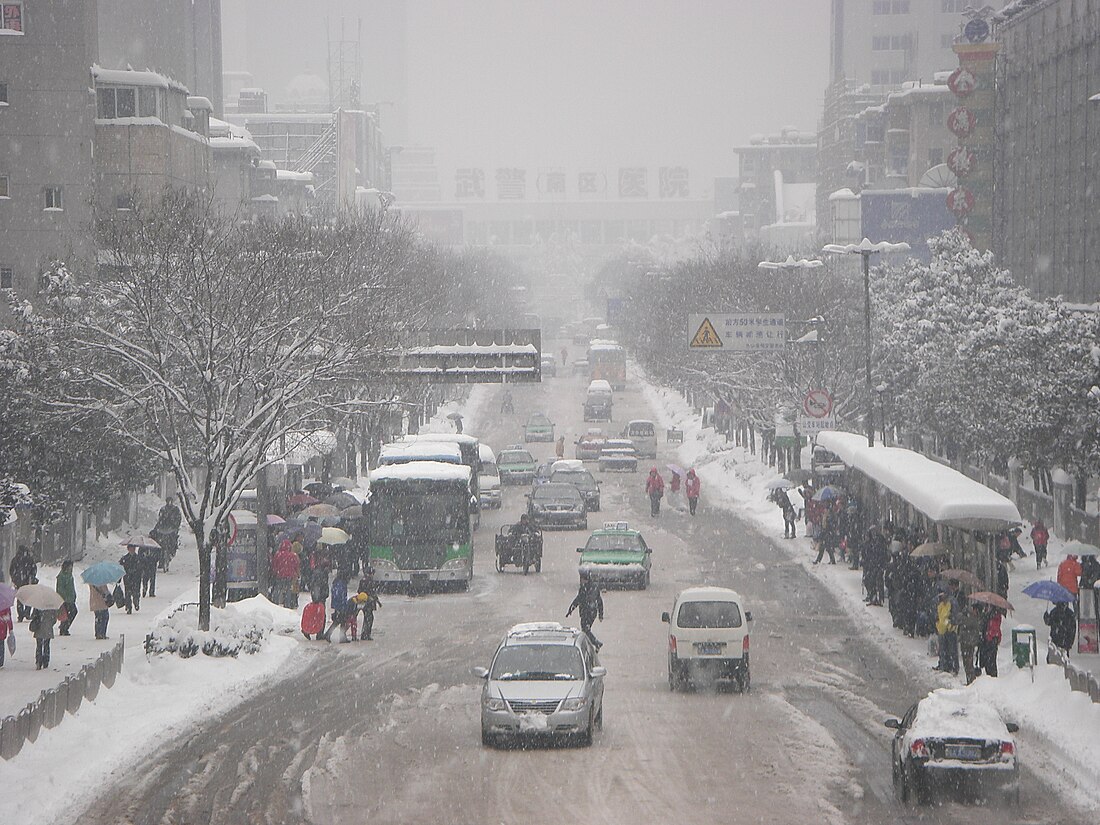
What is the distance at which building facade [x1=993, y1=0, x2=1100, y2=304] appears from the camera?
65.8m

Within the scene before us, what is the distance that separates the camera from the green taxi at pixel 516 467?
6606 centimetres

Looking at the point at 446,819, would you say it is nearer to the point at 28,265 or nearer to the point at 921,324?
the point at 921,324

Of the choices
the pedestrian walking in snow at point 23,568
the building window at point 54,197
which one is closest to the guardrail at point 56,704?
the pedestrian walking in snow at point 23,568

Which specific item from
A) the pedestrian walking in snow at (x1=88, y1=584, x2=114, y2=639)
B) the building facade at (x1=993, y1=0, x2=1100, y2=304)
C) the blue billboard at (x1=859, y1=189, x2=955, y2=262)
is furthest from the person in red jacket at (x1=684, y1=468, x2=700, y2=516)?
the blue billboard at (x1=859, y1=189, x2=955, y2=262)

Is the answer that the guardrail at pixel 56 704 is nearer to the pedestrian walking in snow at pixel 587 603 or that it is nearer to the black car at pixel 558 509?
the pedestrian walking in snow at pixel 587 603

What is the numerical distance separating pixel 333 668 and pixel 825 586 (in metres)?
14.3

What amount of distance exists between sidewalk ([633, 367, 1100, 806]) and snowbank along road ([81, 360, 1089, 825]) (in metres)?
0.49

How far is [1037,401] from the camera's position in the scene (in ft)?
117

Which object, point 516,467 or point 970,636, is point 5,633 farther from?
point 516,467

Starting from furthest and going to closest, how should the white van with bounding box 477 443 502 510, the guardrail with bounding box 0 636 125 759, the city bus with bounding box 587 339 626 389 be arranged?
1. the city bus with bounding box 587 339 626 389
2. the white van with bounding box 477 443 502 510
3. the guardrail with bounding box 0 636 125 759

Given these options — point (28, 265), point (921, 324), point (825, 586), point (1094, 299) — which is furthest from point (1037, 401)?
point (28, 265)

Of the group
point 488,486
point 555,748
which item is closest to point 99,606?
point 555,748

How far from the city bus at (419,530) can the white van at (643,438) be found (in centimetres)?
3588

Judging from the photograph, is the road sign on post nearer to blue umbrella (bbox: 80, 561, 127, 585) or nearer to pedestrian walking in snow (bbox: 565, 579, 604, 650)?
pedestrian walking in snow (bbox: 565, 579, 604, 650)
